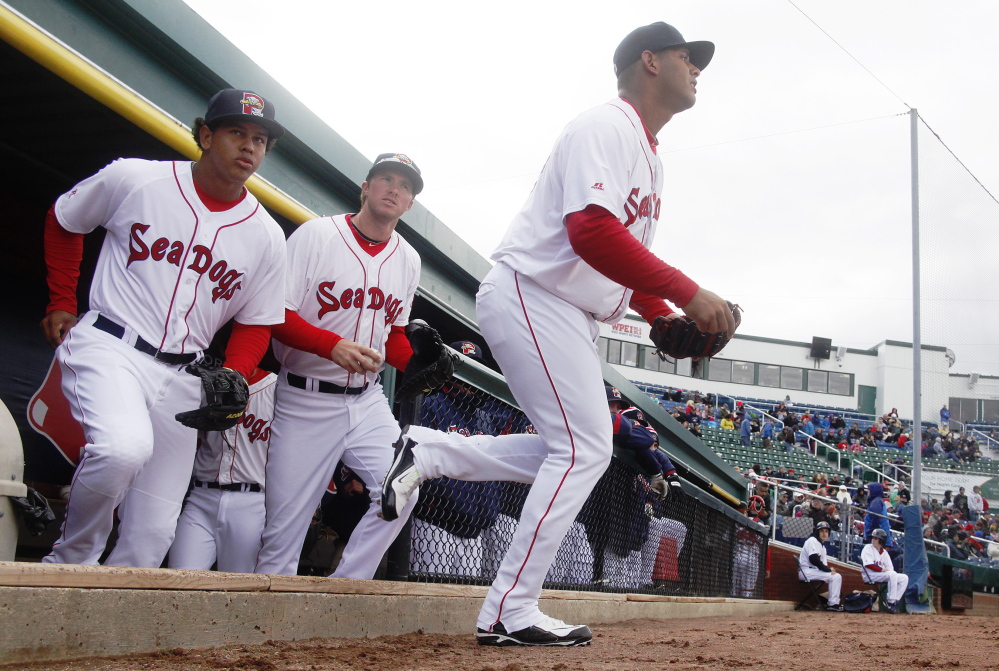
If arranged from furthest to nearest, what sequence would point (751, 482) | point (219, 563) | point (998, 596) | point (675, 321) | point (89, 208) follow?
point (751, 482)
point (998, 596)
point (219, 563)
point (675, 321)
point (89, 208)

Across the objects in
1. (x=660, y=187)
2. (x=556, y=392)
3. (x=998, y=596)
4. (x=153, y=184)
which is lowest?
(x=998, y=596)

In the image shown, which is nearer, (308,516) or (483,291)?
(483,291)

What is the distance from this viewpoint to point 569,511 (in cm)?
229

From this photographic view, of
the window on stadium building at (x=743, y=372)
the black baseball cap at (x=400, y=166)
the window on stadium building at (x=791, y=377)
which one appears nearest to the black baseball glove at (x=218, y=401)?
the black baseball cap at (x=400, y=166)

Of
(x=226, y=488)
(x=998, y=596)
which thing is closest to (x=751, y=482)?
(x=998, y=596)

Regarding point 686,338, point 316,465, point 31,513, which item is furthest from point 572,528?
point 31,513

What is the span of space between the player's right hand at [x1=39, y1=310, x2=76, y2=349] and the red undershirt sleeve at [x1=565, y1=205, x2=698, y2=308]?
1.51m

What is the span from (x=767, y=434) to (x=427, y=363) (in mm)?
25987

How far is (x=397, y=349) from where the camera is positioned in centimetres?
336

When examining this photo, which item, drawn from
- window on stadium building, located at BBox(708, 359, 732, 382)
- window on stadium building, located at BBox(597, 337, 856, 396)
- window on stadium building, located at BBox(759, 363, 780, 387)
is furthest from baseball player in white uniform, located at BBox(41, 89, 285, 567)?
window on stadium building, located at BBox(759, 363, 780, 387)

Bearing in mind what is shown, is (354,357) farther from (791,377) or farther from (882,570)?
(791,377)

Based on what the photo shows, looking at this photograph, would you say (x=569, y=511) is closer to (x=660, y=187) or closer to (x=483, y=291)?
(x=483, y=291)

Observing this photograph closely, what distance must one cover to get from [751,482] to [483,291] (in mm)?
17851

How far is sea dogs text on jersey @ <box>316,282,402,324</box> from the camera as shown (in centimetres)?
319
